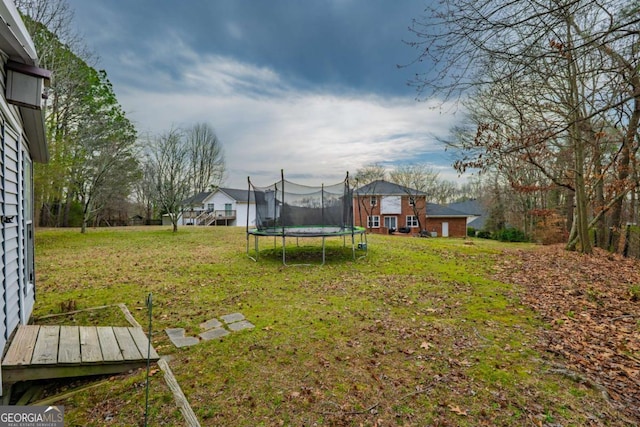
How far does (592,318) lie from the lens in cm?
384

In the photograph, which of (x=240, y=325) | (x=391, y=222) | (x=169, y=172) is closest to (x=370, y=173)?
(x=391, y=222)

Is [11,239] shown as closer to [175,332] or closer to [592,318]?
[175,332]

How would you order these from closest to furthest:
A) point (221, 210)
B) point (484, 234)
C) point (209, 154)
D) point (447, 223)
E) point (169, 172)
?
point (169, 172) → point (209, 154) → point (484, 234) → point (447, 223) → point (221, 210)

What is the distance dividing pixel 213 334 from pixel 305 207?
5.30 metres

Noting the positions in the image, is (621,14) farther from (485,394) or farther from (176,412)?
(176,412)

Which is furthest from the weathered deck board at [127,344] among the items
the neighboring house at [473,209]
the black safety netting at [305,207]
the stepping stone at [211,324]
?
the neighboring house at [473,209]

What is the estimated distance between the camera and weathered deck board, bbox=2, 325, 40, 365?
2.38 m

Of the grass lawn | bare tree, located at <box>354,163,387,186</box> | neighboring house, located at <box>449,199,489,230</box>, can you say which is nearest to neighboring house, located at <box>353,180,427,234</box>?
bare tree, located at <box>354,163,387,186</box>

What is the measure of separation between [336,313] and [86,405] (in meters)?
2.77

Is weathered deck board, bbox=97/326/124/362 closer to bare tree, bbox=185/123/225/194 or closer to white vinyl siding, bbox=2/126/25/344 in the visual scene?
white vinyl siding, bbox=2/126/25/344

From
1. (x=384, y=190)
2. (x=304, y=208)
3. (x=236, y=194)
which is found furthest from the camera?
(x=236, y=194)

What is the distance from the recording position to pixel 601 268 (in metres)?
6.66

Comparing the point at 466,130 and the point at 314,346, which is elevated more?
the point at 466,130

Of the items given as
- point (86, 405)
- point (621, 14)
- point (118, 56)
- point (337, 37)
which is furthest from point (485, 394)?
point (118, 56)
